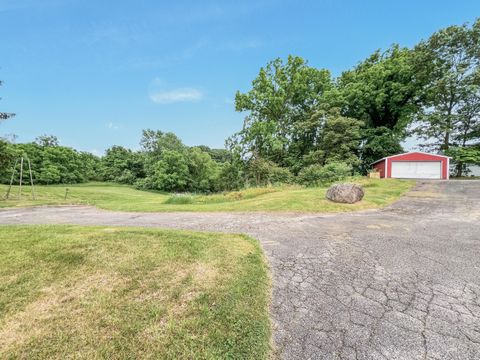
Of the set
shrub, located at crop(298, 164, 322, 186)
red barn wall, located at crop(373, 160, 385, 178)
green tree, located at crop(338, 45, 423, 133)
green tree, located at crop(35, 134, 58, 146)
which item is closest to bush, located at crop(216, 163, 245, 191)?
shrub, located at crop(298, 164, 322, 186)

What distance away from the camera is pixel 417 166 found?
776 inches

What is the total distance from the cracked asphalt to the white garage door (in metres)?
17.8

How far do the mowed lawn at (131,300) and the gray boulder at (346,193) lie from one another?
563 centimetres

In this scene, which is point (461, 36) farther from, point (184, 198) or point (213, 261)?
point (213, 261)

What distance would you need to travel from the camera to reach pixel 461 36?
20.8 meters

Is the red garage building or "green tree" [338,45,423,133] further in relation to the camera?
"green tree" [338,45,423,133]

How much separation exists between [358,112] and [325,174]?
44.7 ft

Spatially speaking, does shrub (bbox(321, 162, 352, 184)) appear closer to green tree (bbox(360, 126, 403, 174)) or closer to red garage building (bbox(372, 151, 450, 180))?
red garage building (bbox(372, 151, 450, 180))

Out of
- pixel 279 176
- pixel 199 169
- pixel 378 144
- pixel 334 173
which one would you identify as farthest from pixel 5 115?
pixel 378 144

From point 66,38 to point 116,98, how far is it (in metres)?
10.8

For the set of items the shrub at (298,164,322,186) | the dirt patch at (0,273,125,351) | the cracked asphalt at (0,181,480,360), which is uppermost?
the shrub at (298,164,322,186)

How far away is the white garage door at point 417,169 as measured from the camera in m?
19.3

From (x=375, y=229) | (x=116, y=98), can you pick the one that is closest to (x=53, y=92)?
(x=116, y=98)

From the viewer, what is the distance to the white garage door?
1927 centimetres
